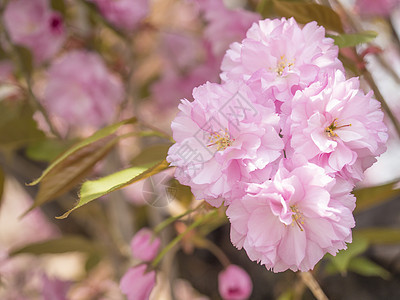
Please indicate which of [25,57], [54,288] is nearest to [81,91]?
[25,57]

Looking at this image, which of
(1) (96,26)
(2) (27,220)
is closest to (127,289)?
(1) (96,26)

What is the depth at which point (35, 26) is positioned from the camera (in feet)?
2.77

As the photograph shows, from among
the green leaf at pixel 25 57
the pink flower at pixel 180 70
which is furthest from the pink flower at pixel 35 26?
the pink flower at pixel 180 70

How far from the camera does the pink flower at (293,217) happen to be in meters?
0.38

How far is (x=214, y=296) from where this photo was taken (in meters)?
1.12

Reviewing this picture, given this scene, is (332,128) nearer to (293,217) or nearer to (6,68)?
(293,217)

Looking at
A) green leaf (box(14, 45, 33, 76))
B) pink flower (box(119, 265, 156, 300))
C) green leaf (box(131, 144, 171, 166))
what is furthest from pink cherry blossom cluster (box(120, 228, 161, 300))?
green leaf (box(14, 45, 33, 76))

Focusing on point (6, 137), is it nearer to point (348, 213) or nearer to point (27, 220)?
point (348, 213)

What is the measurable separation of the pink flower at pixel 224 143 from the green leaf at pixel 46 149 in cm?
46

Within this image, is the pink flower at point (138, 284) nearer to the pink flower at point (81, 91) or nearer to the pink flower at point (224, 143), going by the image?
the pink flower at point (224, 143)

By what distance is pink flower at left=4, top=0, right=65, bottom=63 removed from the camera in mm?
820

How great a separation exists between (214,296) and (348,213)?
0.80 meters

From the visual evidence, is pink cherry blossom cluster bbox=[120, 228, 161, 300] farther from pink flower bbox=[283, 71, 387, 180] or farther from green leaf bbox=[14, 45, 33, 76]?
green leaf bbox=[14, 45, 33, 76]

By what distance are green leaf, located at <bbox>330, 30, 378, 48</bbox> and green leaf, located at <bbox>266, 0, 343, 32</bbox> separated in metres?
0.04
